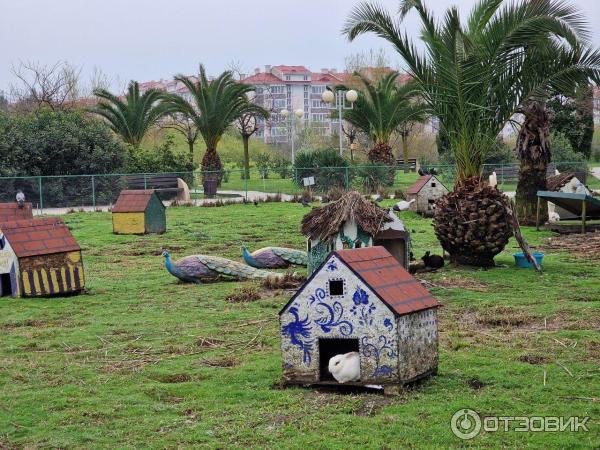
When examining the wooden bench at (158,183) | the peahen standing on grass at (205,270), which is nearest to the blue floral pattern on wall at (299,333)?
the peahen standing on grass at (205,270)

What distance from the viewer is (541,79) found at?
19328mm

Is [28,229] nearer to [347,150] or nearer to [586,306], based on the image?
[586,306]

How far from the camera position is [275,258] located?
20.4m

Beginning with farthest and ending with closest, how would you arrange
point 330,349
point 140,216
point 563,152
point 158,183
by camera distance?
point 563,152 → point 158,183 → point 140,216 → point 330,349

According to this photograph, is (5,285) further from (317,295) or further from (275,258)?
(317,295)

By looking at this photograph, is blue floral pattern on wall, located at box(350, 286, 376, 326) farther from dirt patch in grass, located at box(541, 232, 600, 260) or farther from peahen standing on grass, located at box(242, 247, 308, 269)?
dirt patch in grass, located at box(541, 232, 600, 260)

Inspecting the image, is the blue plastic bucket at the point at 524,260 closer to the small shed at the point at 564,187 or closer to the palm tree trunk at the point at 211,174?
the small shed at the point at 564,187

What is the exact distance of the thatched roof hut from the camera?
1691cm

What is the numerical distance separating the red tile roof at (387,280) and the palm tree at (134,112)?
1462 inches

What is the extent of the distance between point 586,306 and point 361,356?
6.06m

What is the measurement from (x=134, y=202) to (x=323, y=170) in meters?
15.2

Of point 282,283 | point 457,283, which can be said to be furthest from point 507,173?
point 282,283

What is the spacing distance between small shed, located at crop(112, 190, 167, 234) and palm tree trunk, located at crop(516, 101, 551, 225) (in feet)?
31.9

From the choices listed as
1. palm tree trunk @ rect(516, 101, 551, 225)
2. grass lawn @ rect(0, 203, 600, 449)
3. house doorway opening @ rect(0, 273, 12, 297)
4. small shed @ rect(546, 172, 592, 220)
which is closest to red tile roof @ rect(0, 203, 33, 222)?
grass lawn @ rect(0, 203, 600, 449)
